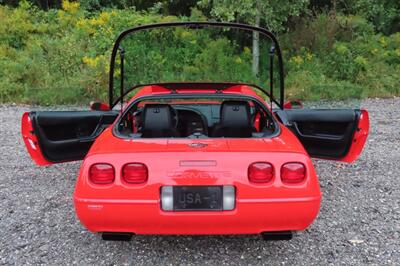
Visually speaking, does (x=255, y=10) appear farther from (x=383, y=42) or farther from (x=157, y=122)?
(x=157, y=122)

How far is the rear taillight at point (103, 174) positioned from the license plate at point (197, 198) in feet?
1.48

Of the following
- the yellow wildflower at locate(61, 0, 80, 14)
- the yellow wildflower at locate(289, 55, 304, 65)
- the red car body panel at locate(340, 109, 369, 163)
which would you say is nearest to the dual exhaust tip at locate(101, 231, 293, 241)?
the red car body panel at locate(340, 109, 369, 163)

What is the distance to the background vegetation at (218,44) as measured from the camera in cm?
1085

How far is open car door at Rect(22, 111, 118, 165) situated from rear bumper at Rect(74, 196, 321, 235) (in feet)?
4.13

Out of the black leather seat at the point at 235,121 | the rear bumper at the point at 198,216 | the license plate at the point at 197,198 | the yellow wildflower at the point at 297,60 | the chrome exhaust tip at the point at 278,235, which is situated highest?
the black leather seat at the point at 235,121

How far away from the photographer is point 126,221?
295 centimetres

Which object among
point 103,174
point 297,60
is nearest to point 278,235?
point 103,174

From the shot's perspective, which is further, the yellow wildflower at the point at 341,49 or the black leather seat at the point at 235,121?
the yellow wildflower at the point at 341,49

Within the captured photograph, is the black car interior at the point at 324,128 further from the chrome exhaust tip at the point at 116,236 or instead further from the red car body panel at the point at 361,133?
the chrome exhaust tip at the point at 116,236

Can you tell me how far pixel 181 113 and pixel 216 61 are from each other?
743 centimetres

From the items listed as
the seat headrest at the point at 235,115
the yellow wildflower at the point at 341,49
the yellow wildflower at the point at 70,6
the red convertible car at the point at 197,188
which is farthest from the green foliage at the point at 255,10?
the red convertible car at the point at 197,188

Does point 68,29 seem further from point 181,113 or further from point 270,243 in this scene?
point 270,243

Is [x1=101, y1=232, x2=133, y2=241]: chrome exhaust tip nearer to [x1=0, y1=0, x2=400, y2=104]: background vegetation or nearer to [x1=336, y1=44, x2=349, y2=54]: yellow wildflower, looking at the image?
[x1=0, y1=0, x2=400, y2=104]: background vegetation

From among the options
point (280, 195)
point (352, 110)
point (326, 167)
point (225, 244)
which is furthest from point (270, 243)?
point (326, 167)
